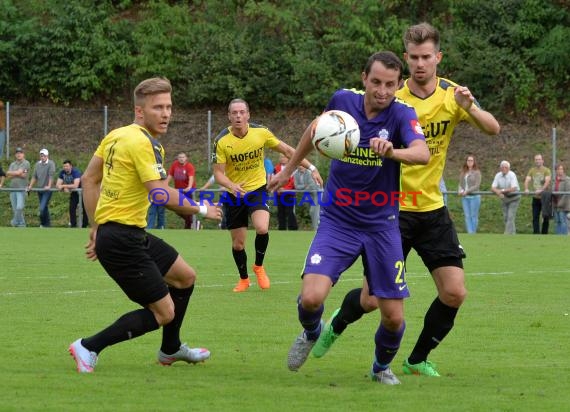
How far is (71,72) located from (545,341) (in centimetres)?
2952

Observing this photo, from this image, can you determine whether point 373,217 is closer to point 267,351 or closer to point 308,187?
point 267,351

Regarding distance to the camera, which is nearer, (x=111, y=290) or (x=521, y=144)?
(x=111, y=290)

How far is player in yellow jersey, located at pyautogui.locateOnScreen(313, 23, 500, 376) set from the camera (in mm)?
7402

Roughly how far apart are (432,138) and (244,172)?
6.54 m

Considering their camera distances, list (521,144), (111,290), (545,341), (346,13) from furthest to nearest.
Result: (346,13) → (521,144) → (111,290) → (545,341)

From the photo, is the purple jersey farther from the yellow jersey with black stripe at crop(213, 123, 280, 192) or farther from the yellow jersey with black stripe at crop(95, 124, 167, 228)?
the yellow jersey with black stripe at crop(213, 123, 280, 192)

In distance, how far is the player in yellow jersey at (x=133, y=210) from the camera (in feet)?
23.4

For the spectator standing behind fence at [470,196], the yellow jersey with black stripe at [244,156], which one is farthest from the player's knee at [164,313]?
the spectator standing behind fence at [470,196]

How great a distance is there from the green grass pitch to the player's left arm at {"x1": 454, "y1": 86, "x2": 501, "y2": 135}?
1607 mm

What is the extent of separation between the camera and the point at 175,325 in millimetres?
7613

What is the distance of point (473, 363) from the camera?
26.0ft

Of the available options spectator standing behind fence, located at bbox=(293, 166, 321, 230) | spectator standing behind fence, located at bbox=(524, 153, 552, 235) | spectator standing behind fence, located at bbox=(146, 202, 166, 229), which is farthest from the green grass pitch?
spectator standing behind fence, located at bbox=(146, 202, 166, 229)

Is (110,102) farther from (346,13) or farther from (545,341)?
(545,341)

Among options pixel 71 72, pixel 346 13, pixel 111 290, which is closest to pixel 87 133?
pixel 71 72
